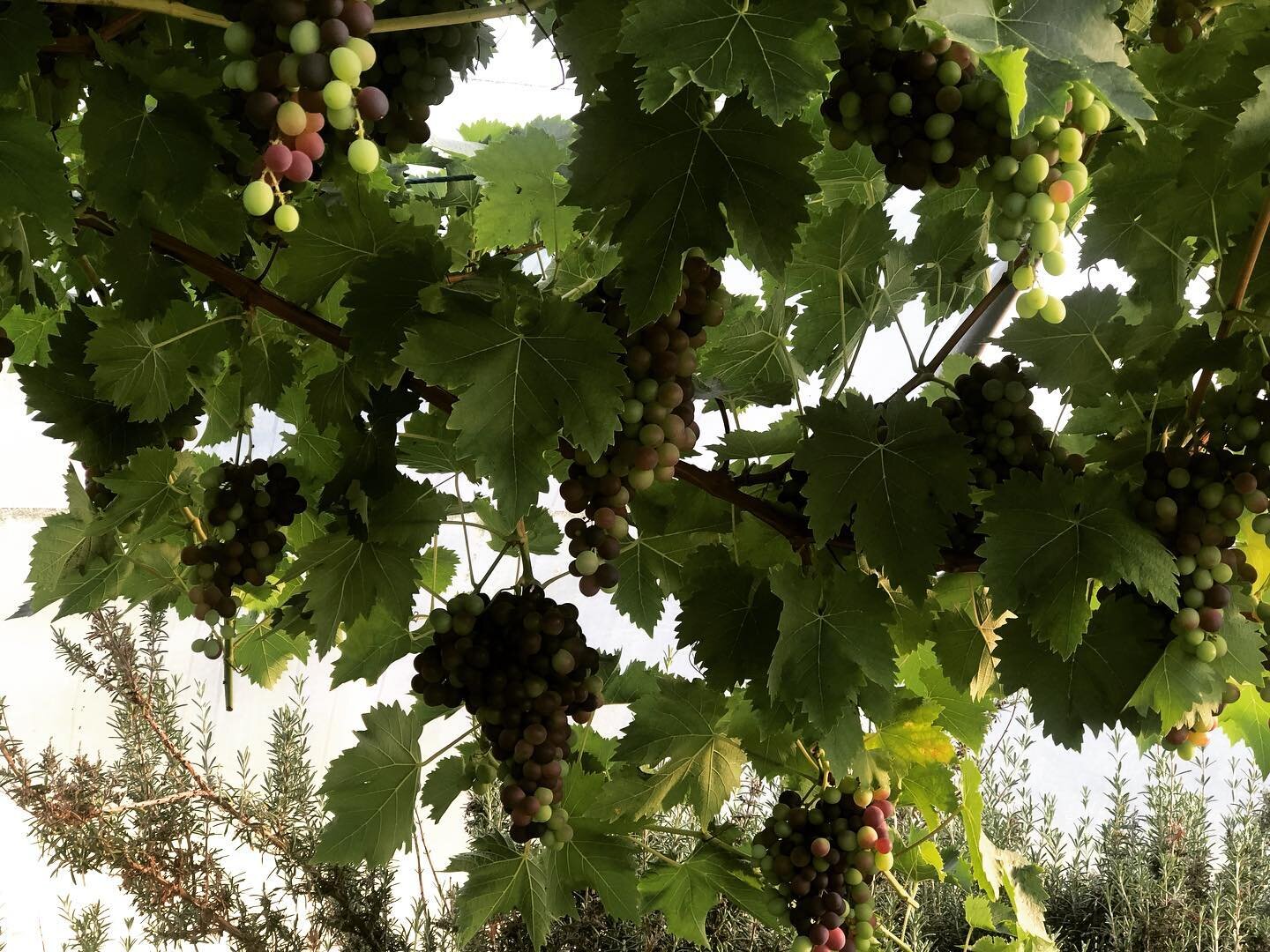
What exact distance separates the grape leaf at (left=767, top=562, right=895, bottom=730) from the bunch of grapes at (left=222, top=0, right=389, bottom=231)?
46cm

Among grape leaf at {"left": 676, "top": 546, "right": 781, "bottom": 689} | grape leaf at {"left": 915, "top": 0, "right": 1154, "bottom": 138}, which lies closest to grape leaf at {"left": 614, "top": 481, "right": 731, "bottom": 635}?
grape leaf at {"left": 676, "top": 546, "right": 781, "bottom": 689}

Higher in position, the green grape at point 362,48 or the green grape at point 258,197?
the green grape at point 362,48

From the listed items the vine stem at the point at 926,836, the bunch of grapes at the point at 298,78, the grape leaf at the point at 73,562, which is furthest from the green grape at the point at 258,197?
the vine stem at the point at 926,836

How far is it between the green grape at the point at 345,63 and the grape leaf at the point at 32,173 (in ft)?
0.85

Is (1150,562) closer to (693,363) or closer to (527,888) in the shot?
(693,363)

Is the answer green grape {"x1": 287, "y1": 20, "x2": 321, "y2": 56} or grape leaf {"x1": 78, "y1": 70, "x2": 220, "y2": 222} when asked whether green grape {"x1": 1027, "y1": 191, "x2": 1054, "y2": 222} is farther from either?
grape leaf {"x1": 78, "y1": 70, "x2": 220, "y2": 222}

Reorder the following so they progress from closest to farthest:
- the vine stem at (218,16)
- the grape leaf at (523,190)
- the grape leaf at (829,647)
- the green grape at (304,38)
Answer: the green grape at (304,38) → the vine stem at (218,16) → the grape leaf at (829,647) → the grape leaf at (523,190)

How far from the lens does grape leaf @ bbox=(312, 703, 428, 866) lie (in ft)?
3.29

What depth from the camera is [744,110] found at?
1.95 ft

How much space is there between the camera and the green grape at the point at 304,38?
431 millimetres

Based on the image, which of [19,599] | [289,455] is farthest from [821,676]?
[19,599]

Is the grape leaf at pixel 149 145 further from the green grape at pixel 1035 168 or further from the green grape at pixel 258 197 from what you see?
the green grape at pixel 1035 168

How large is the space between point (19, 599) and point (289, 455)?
3111 millimetres

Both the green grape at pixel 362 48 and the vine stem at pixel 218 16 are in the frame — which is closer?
the green grape at pixel 362 48
